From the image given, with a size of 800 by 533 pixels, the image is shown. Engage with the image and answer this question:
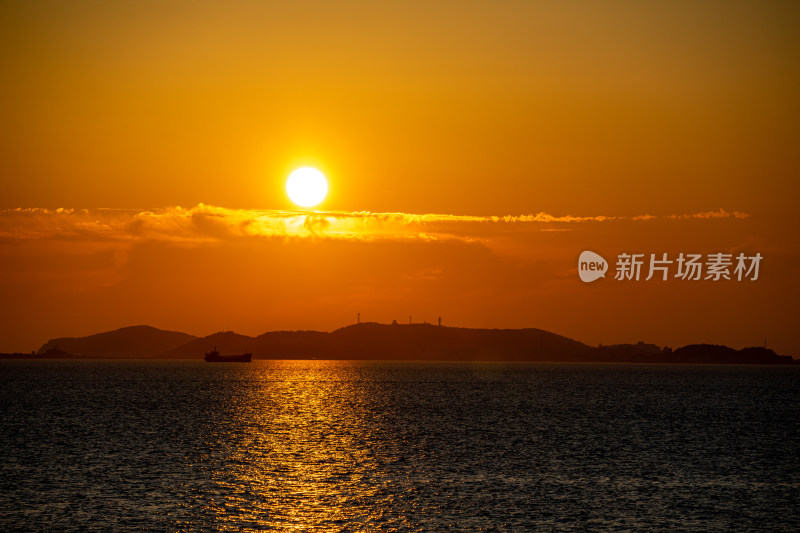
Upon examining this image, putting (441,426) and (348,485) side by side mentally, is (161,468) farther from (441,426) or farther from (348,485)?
(441,426)

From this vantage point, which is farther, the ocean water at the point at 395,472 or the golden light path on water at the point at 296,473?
the golden light path on water at the point at 296,473

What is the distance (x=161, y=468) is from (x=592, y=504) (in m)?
36.3

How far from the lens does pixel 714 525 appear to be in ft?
177

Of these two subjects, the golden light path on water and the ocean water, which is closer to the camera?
the ocean water

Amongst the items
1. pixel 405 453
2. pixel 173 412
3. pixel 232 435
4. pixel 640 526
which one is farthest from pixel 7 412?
pixel 640 526

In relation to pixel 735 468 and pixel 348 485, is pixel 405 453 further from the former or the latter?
pixel 735 468

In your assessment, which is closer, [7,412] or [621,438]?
[621,438]

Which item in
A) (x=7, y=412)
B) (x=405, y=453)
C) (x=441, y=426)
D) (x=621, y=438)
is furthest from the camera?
(x=7, y=412)

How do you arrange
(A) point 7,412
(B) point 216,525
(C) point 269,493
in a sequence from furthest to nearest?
(A) point 7,412
(C) point 269,493
(B) point 216,525

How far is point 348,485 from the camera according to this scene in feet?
220

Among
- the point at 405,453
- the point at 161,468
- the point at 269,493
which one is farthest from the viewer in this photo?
the point at 405,453

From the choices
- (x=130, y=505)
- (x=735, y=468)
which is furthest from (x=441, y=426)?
(x=130, y=505)

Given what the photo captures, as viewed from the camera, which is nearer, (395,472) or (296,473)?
(296,473)

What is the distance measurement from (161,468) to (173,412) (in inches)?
2947
